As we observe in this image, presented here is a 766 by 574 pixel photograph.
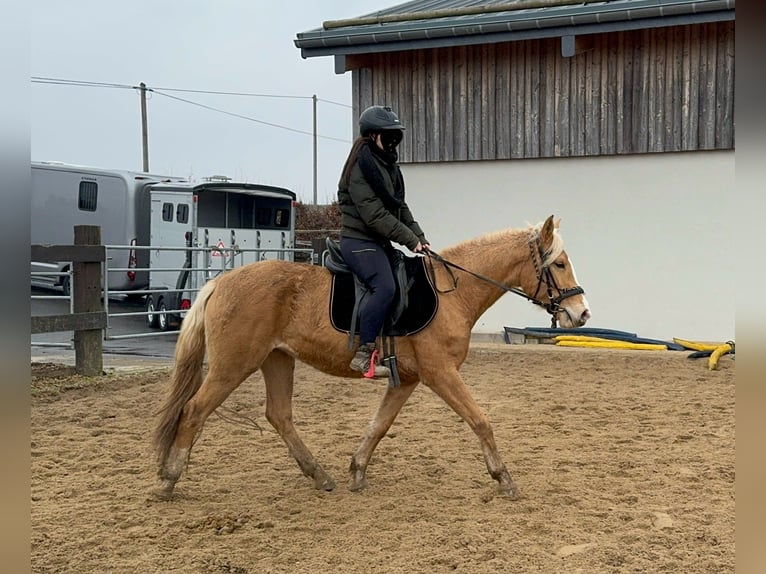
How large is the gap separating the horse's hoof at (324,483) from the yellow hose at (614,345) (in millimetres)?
7024

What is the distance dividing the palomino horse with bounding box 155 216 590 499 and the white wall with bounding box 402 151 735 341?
268 inches

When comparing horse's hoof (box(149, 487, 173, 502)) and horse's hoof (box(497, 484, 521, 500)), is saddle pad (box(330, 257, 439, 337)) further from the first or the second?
horse's hoof (box(149, 487, 173, 502))

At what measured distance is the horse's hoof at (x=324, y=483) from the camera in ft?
16.8

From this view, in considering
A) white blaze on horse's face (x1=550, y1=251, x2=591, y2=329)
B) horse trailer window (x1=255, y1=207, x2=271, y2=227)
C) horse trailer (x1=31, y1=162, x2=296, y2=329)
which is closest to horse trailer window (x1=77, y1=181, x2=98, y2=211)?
horse trailer (x1=31, y1=162, x2=296, y2=329)

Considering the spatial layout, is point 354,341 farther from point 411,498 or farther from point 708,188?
point 708,188

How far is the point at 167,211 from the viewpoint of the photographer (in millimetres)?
17812

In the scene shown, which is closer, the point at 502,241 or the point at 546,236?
the point at 546,236

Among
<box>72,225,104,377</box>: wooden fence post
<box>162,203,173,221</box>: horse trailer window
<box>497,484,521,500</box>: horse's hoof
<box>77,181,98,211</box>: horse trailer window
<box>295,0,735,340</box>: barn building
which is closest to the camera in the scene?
<box>497,484,521,500</box>: horse's hoof

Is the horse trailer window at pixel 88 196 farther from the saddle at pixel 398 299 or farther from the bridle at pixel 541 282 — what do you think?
the bridle at pixel 541 282

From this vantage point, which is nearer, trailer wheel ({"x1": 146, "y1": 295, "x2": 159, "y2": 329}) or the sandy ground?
the sandy ground

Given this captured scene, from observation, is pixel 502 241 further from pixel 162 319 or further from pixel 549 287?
pixel 162 319

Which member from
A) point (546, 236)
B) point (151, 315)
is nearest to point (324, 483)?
point (546, 236)

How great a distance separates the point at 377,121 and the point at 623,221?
7903 millimetres

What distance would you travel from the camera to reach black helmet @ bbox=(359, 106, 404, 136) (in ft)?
16.0
